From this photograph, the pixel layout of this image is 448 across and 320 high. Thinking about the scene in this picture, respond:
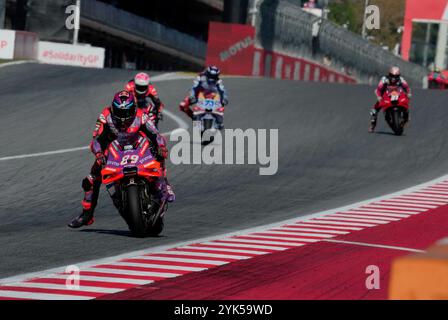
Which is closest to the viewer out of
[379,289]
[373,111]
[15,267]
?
[379,289]

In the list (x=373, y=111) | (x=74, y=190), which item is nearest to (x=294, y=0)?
(x=373, y=111)

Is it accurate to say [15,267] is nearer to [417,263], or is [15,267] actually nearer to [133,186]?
[133,186]

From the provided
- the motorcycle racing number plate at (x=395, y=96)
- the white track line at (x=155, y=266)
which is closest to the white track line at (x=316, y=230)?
the white track line at (x=155, y=266)

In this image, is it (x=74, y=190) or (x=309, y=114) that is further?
(x=309, y=114)

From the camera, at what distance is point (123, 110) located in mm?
12203

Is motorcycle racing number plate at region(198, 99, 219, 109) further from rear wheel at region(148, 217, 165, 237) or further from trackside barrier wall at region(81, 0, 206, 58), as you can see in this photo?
trackside barrier wall at region(81, 0, 206, 58)

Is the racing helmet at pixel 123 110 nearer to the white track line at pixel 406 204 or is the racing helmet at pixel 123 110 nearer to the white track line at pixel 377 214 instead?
the white track line at pixel 377 214

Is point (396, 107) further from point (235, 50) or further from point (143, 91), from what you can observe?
point (235, 50)

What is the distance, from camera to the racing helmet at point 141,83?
720 inches

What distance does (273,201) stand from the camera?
57.3ft

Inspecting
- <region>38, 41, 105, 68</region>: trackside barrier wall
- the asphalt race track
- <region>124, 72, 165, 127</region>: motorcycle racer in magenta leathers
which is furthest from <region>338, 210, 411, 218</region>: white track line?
<region>38, 41, 105, 68</region>: trackside barrier wall

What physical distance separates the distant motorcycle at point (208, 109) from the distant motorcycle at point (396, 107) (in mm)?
5109

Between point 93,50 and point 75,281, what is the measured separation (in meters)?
40.6

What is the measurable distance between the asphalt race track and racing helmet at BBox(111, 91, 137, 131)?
3.98 feet
